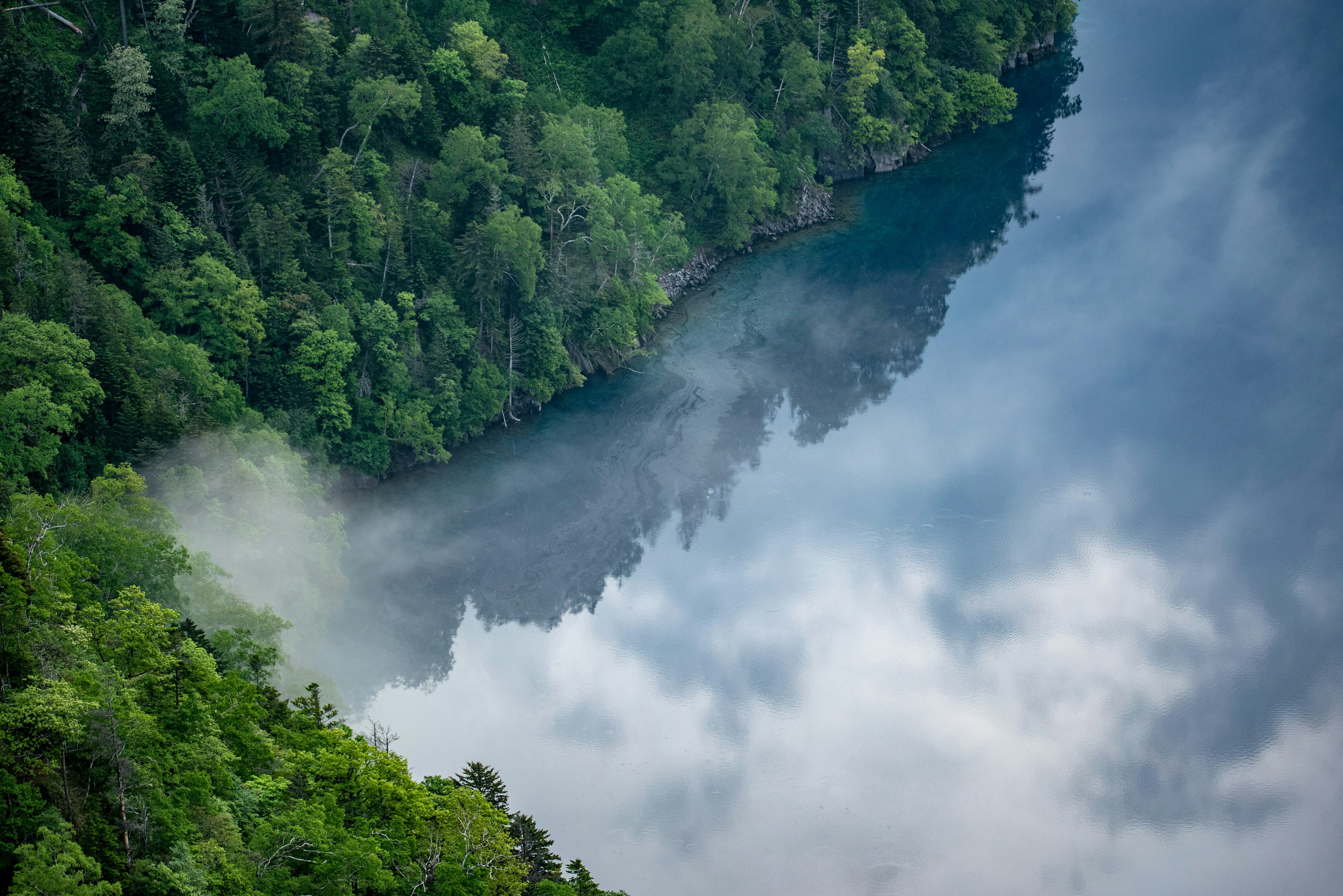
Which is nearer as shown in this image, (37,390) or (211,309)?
(37,390)

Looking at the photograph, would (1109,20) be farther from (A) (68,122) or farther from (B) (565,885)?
(B) (565,885)

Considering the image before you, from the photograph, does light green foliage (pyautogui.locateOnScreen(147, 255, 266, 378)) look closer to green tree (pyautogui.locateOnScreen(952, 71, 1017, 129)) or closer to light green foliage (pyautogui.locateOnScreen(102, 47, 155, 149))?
light green foliage (pyautogui.locateOnScreen(102, 47, 155, 149))

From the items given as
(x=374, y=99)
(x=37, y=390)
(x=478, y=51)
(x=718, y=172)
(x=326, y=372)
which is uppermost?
(x=718, y=172)

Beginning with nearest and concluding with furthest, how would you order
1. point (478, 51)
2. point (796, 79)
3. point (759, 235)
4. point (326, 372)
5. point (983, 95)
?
point (326, 372)
point (478, 51)
point (759, 235)
point (796, 79)
point (983, 95)

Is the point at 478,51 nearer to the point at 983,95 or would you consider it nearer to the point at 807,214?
the point at 807,214

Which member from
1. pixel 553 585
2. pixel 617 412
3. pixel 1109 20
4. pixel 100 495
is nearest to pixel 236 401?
pixel 100 495

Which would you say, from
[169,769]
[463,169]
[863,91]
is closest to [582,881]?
[169,769]

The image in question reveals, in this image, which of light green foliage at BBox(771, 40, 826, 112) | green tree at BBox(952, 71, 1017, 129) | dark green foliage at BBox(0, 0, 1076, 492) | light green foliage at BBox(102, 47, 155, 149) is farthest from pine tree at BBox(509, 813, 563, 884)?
green tree at BBox(952, 71, 1017, 129)
